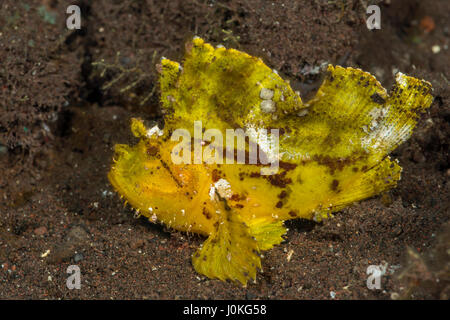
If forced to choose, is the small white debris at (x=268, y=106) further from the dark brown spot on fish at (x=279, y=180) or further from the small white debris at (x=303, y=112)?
the dark brown spot on fish at (x=279, y=180)

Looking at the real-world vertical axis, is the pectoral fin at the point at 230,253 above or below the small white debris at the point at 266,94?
below

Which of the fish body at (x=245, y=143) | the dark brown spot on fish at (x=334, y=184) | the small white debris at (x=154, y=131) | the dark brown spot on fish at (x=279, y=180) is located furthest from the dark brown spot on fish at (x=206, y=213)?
the dark brown spot on fish at (x=334, y=184)

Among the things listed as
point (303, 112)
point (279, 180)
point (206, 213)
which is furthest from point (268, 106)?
point (206, 213)

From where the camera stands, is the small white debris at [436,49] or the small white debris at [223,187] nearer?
the small white debris at [223,187]

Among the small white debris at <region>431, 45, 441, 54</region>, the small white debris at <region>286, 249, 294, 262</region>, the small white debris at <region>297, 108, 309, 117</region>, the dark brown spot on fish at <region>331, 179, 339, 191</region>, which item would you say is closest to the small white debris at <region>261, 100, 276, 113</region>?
the small white debris at <region>297, 108, 309, 117</region>

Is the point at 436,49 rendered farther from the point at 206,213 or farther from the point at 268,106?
the point at 206,213

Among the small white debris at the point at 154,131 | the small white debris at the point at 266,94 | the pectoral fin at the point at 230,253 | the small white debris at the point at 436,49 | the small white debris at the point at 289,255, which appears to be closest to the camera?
the pectoral fin at the point at 230,253

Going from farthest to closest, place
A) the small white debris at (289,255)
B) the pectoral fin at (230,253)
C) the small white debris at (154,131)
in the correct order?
the small white debris at (289,255)
the small white debris at (154,131)
the pectoral fin at (230,253)

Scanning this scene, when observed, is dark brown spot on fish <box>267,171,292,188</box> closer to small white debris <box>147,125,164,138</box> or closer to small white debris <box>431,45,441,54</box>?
small white debris <box>147,125,164,138</box>
